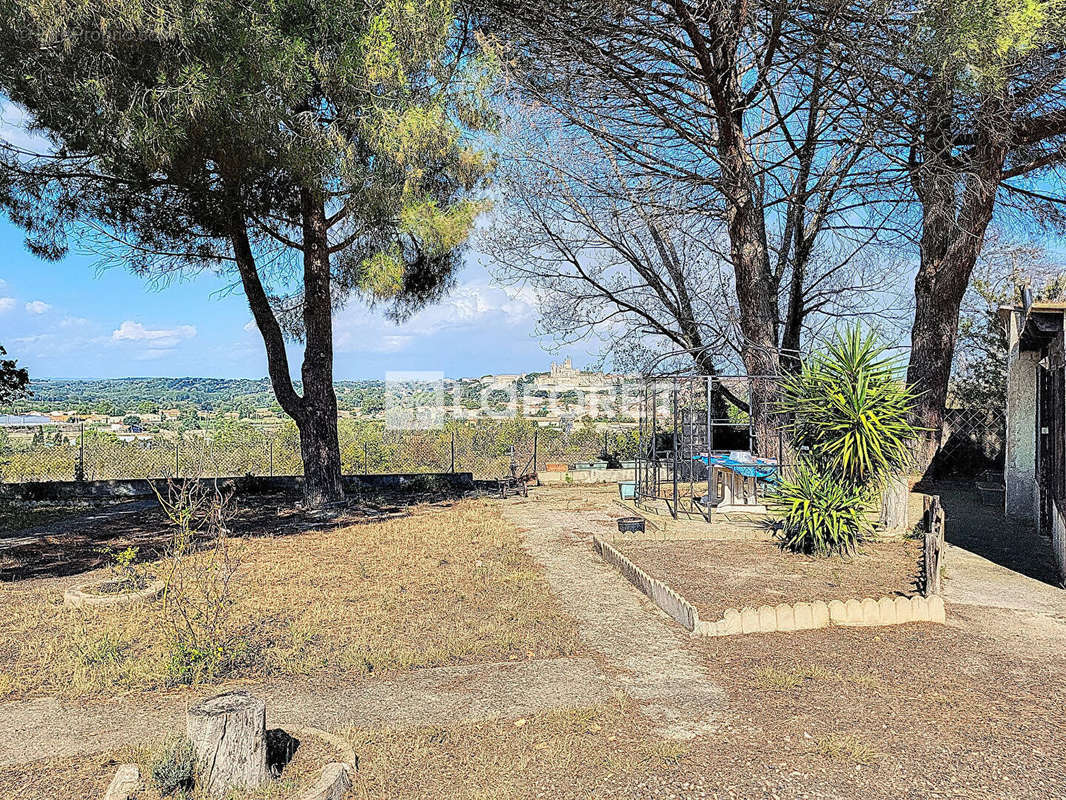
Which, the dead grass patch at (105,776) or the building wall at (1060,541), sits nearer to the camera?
the dead grass patch at (105,776)

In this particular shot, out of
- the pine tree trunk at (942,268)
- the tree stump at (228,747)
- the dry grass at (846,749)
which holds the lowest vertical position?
the dry grass at (846,749)

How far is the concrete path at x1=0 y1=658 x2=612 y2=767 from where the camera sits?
3.85 meters

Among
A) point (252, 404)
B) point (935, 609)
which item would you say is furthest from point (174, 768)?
point (252, 404)

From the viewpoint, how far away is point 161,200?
455 inches

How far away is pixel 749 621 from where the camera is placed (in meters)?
5.52

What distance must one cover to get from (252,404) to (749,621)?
23.3m

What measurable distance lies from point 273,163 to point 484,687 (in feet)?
25.6

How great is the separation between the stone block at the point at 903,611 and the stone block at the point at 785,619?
31.2 inches

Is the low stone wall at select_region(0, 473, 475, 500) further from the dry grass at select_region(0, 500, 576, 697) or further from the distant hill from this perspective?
the distant hill

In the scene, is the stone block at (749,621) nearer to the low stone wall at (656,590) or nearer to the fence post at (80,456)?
the low stone wall at (656,590)

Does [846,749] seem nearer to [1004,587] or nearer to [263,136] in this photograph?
[1004,587]

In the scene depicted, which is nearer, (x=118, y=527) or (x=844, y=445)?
(x=844, y=445)

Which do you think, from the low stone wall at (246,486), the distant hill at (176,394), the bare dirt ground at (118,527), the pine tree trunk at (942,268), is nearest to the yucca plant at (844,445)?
the pine tree trunk at (942,268)

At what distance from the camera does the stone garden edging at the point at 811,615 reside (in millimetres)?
5500
